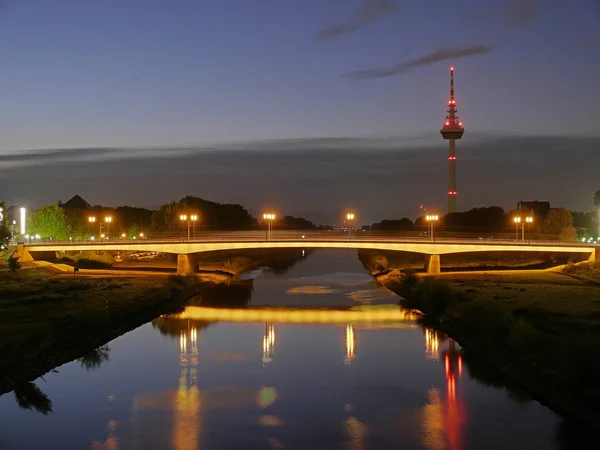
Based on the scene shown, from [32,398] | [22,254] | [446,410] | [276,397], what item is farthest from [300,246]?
[446,410]

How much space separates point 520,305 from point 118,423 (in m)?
36.3

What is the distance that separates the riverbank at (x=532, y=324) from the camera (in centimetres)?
3294

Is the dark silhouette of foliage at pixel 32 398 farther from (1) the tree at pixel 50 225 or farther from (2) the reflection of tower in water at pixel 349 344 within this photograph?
(1) the tree at pixel 50 225

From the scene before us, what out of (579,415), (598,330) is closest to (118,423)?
(579,415)

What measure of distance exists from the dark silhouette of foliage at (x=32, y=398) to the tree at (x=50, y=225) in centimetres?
9828

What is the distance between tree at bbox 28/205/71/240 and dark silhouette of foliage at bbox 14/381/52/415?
98.3 m

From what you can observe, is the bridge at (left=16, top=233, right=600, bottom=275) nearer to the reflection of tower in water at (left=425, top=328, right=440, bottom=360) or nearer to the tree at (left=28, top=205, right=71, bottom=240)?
the tree at (left=28, top=205, right=71, bottom=240)

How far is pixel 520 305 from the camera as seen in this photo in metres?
57.8

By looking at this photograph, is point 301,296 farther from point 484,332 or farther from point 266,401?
point 266,401

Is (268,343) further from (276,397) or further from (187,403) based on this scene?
(187,403)

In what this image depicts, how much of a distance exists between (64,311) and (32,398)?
19.2m

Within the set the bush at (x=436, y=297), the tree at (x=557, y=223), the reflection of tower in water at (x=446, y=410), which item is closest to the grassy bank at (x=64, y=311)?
the reflection of tower in water at (x=446, y=410)

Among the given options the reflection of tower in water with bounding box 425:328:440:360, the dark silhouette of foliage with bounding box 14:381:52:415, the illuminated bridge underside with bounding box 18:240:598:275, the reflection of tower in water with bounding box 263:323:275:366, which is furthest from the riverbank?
the dark silhouette of foliage with bounding box 14:381:52:415

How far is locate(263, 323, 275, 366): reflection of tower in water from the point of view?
4625 cm
